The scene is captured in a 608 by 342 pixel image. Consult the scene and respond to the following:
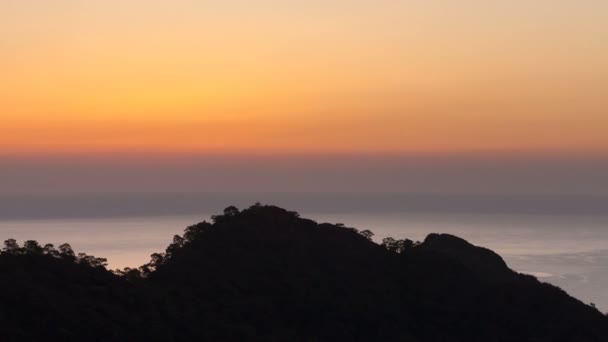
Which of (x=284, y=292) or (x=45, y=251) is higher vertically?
(x=45, y=251)

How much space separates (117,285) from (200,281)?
10876mm

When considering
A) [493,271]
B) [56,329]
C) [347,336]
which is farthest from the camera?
[493,271]

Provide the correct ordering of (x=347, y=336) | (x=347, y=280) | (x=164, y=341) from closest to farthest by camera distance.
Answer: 1. (x=164, y=341)
2. (x=347, y=336)
3. (x=347, y=280)

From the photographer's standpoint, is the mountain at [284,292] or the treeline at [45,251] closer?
the mountain at [284,292]

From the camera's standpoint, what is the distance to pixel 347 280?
5884cm

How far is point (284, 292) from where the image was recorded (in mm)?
54844

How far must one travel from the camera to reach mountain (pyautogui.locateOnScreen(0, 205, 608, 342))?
3916 cm

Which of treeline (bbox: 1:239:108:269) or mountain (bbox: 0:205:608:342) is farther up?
treeline (bbox: 1:239:108:269)

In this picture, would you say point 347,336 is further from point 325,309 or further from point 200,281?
point 200,281

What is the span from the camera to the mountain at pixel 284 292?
39156 mm

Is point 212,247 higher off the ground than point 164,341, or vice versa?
point 212,247

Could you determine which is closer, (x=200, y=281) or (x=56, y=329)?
(x=56, y=329)

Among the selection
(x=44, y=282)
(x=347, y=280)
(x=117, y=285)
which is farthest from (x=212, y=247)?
Result: (x=44, y=282)

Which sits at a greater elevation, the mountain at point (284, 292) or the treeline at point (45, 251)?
the treeline at point (45, 251)
